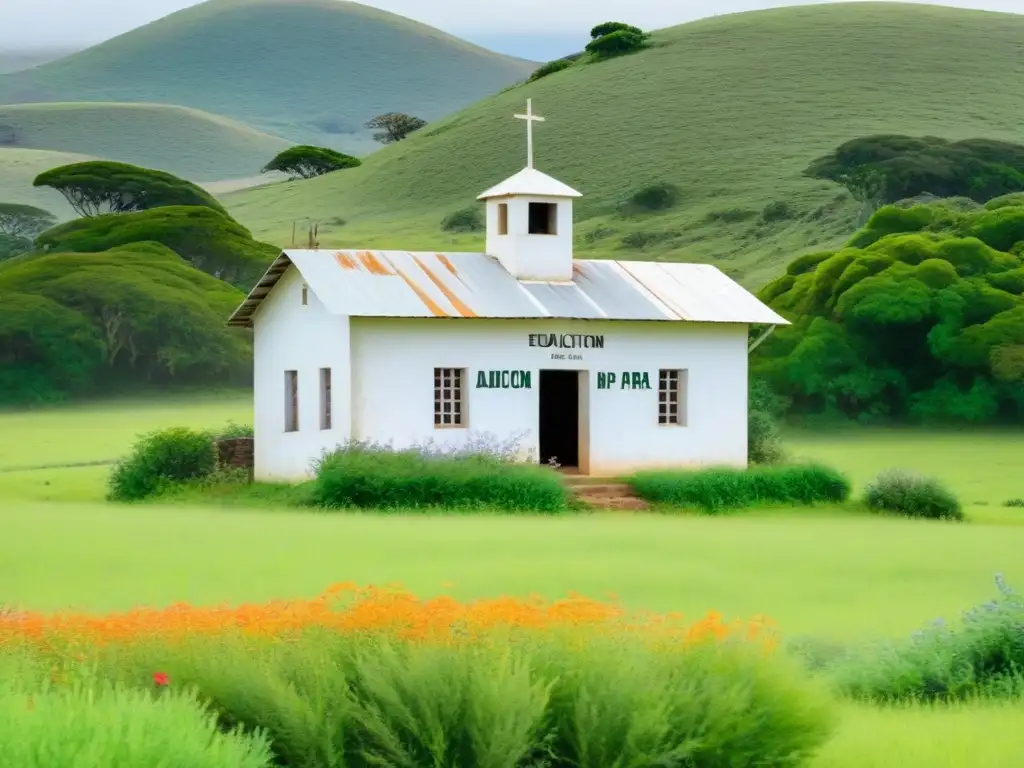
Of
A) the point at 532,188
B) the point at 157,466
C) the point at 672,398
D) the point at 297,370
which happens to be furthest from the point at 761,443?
the point at 157,466

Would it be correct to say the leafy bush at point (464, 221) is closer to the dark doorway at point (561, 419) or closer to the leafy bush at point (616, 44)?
the leafy bush at point (616, 44)

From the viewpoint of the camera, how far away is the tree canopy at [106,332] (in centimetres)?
7281

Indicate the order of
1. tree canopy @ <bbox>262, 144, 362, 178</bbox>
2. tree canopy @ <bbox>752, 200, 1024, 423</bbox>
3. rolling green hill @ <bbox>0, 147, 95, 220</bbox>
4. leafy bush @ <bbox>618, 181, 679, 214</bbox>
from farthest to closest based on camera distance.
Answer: rolling green hill @ <bbox>0, 147, 95, 220</bbox>
tree canopy @ <bbox>262, 144, 362, 178</bbox>
leafy bush @ <bbox>618, 181, 679, 214</bbox>
tree canopy @ <bbox>752, 200, 1024, 423</bbox>

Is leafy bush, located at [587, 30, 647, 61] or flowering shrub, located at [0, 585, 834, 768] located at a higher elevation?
leafy bush, located at [587, 30, 647, 61]

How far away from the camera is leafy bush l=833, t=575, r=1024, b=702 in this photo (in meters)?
13.3

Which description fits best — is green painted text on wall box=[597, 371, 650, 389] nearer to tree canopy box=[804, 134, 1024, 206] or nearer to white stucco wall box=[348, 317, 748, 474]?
white stucco wall box=[348, 317, 748, 474]

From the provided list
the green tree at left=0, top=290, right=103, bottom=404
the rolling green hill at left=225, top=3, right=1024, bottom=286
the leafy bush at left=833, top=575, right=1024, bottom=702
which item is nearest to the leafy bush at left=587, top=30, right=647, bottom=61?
the rolling green hill at left=225, top=3, right=1024, bottom=286

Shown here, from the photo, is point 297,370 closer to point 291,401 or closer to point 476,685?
point 291,401

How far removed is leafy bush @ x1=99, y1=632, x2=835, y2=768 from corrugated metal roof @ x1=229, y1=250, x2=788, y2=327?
23.0m

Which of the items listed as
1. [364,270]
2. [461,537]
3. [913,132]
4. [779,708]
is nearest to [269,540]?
[461,537]

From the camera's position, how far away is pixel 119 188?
360 ft

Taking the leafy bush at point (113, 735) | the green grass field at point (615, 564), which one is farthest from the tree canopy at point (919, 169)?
the leafy bush at point (113, 735)

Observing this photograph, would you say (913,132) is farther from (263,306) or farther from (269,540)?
(269,540)

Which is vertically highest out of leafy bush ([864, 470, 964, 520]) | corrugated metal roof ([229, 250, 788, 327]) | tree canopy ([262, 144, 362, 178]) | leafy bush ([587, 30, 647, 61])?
leafy bush ([587, 30, 647, 61])
